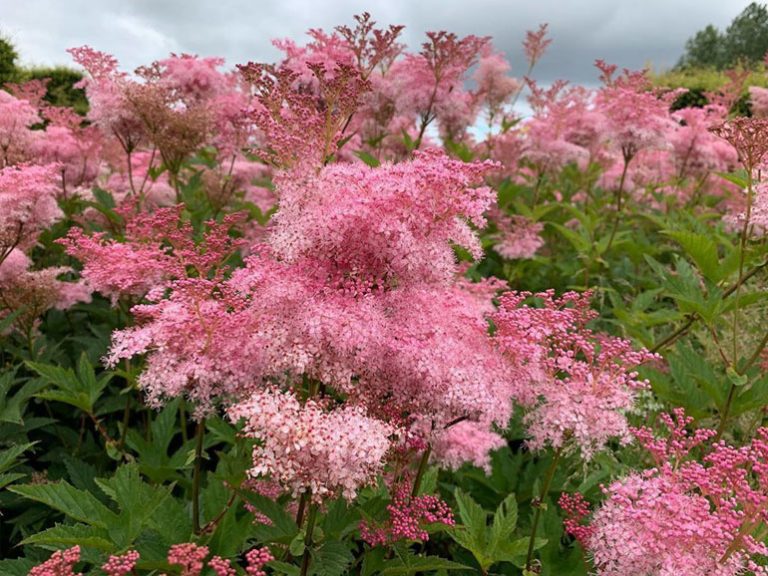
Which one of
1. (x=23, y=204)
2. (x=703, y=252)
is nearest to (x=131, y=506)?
(x=23, y=204)

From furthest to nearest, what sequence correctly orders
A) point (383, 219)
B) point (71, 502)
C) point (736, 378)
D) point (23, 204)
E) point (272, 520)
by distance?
point (23, 204)
point (736, 378)
point (71, 502)
point (272, 520)
point (383, 219)

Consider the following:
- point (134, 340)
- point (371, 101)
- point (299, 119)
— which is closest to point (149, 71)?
point (371, 101)

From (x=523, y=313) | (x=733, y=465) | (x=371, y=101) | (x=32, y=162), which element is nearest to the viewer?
(x=733, y=465)

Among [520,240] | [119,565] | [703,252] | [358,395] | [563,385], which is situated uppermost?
[520,240]

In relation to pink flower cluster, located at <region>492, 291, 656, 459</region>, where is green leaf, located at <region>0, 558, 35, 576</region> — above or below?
below

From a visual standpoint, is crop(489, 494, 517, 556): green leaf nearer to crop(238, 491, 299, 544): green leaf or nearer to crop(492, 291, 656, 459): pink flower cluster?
crop(492, 291, 656, 459): pink flower cluster

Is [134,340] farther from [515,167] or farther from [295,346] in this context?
[515,167]

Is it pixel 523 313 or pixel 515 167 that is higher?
pixel 515 167

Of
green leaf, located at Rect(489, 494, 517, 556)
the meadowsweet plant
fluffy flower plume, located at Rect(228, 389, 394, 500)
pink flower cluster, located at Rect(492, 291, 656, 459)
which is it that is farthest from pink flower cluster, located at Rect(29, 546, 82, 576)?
green leaf, located at Rect(489, 494, 517, 556)

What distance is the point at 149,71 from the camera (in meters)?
4.82

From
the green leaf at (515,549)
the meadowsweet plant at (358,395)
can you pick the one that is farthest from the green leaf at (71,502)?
the green leaf at (515,549)

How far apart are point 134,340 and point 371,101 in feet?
13.2

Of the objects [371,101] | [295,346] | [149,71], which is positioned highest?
[371,101]

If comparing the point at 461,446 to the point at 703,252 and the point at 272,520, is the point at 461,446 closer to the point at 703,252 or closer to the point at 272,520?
the point at 272,520
